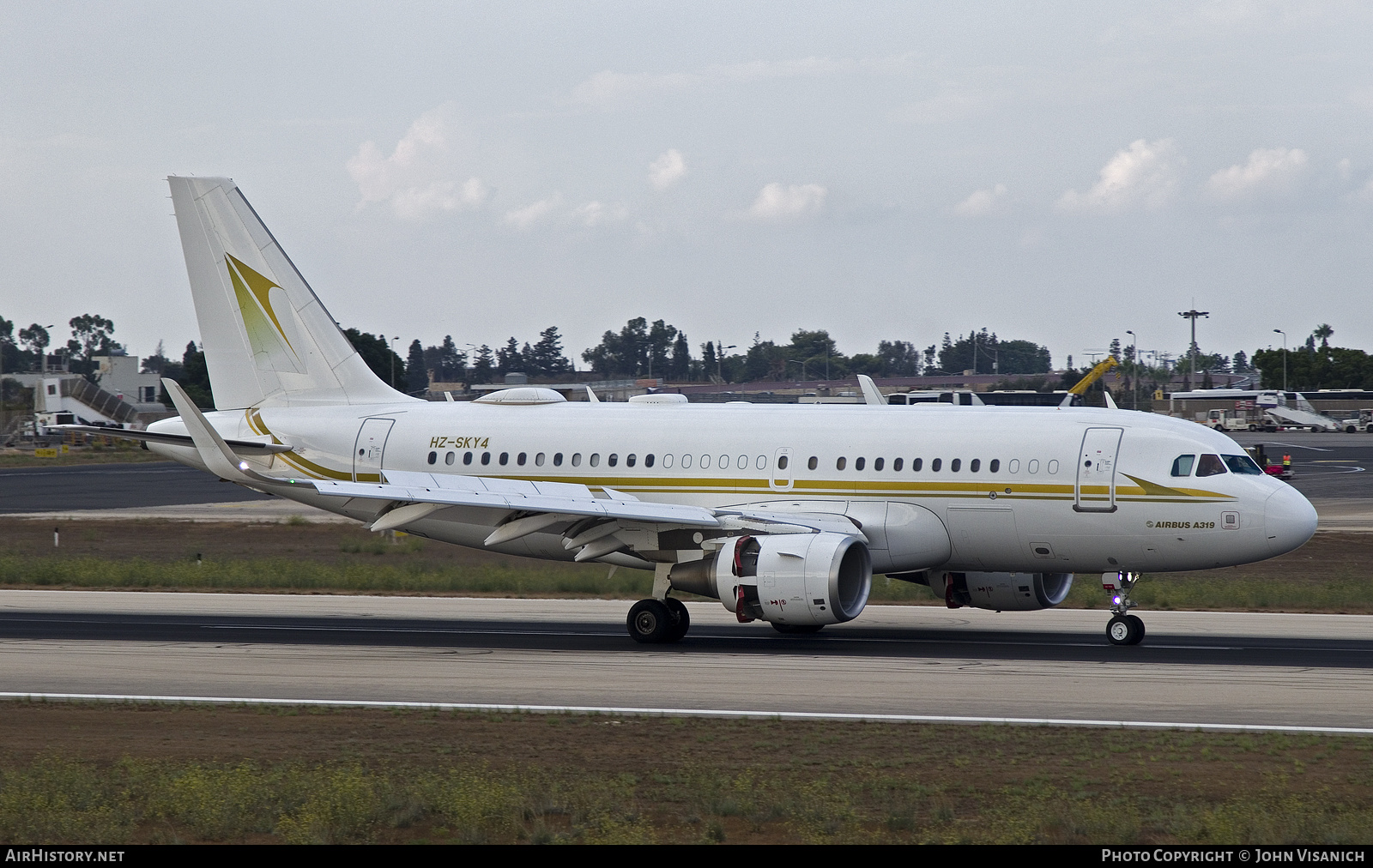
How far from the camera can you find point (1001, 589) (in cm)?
2814

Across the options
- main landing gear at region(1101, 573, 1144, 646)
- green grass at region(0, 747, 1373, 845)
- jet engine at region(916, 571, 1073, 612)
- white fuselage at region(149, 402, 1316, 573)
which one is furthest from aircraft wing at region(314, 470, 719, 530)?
green grass at region(0, 747, 1373, 845)

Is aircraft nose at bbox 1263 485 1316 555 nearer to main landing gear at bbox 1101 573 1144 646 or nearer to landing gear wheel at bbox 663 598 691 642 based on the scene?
main landing gear at bbox 1101 573 1144 646

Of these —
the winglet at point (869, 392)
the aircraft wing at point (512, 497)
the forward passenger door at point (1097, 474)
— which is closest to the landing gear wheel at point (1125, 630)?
the forward passenger door at point (1097, 474)

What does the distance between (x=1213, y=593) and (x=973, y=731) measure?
1975cm

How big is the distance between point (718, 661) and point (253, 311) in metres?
14.8

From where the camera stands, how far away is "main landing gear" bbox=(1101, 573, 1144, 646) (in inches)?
1014

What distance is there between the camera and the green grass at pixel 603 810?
1256 cm

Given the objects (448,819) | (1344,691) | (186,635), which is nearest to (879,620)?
(1344,691)

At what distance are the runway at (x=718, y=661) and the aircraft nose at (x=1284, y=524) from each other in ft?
6.04

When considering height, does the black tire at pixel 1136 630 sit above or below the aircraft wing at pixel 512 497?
below

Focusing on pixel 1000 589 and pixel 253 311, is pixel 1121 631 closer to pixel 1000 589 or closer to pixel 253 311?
pixel 1000 589

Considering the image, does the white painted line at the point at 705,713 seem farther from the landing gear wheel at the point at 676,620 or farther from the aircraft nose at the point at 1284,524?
the aircraft nose at the point at 1284,524

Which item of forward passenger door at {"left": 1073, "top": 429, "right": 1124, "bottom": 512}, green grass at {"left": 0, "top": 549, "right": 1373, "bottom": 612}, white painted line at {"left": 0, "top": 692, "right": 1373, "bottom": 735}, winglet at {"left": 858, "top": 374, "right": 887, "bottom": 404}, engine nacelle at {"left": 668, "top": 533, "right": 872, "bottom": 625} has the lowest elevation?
green grass at {"left": 0, "top": 549, "right": 1373, "bottom": 612}

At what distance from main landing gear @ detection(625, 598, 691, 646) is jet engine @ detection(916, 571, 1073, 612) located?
178 inches
